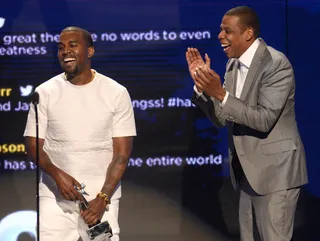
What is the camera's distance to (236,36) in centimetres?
469

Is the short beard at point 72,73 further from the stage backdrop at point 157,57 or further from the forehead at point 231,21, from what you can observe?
the stage backdrop at point 157,57

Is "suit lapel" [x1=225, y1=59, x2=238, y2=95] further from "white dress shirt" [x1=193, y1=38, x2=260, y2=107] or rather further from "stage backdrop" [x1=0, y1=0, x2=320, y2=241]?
"stage backdrop" [x1=0, y1=0, x2=320, y2=241]

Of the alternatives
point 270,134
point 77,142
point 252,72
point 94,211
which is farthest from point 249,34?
point 94,211

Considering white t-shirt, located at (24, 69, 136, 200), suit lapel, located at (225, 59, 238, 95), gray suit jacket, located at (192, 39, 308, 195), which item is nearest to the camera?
gray suit jacket, located at (192, 39, 308, 195)

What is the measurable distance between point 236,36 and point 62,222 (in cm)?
148

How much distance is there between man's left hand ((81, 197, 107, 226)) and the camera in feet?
15.6

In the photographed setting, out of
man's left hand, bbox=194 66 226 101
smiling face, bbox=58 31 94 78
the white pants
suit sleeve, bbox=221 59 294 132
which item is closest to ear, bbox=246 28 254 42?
suit sleeve, bbox=221 59 294 132

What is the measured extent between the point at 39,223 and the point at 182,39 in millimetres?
2061

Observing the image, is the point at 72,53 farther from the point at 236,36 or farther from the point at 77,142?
the point at 236,36

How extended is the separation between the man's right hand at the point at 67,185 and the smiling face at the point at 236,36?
1.18m

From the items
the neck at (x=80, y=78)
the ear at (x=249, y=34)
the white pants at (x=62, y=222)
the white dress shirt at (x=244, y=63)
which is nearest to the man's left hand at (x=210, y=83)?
the white dress shirt at (x=244, y=63)

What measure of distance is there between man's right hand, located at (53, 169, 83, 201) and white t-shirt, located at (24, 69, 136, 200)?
87 millimetres

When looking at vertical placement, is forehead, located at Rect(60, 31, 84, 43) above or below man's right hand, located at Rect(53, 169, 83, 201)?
above

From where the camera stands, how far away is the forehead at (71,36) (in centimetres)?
494
